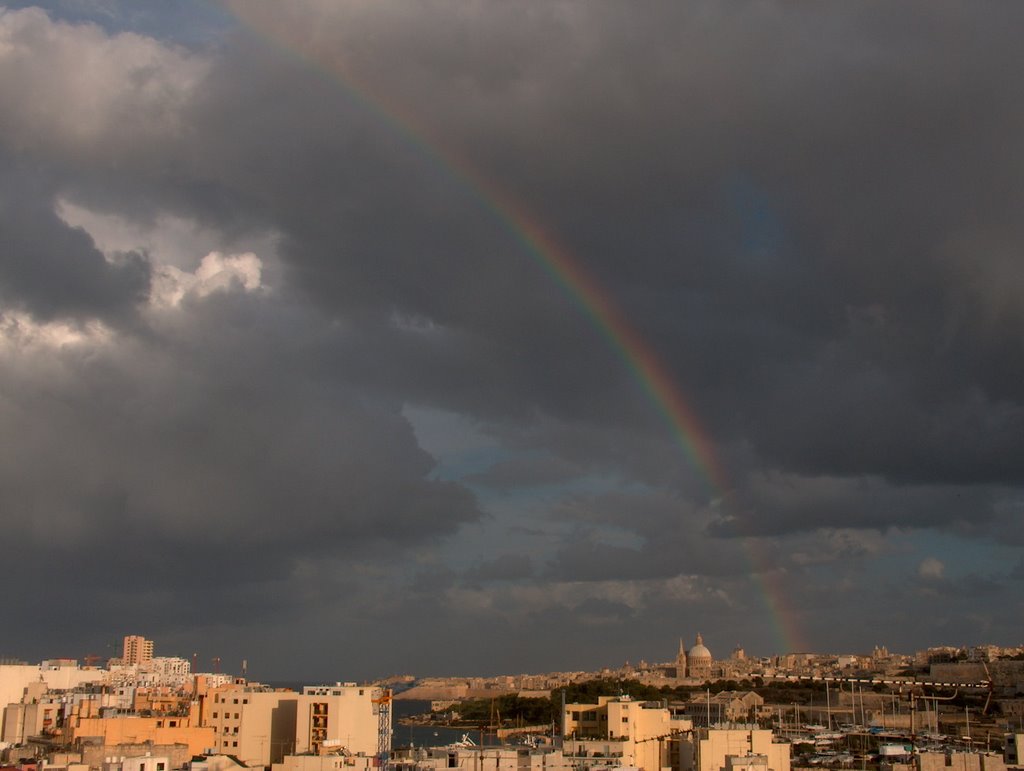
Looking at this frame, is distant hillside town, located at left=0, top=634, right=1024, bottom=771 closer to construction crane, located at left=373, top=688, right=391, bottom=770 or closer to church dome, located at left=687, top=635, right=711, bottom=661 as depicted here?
construction crane, located at left=373, top=688, right=391, bottom=770

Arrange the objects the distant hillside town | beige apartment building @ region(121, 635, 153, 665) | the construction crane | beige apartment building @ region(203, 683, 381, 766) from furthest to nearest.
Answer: beige apartment building @ region(121, 635, 153, 665), the construction crane, beige apartment building @ region(203, 683, 381, 766), the distant hillside town

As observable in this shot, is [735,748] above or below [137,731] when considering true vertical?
below

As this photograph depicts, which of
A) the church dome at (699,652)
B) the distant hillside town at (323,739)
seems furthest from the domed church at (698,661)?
the distant hillside town at (323,739)

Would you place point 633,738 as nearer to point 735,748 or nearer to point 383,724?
point 735,748

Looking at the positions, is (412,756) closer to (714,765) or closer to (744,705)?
(714,765)

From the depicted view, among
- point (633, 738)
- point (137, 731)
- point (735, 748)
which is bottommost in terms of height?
point (735, 748)

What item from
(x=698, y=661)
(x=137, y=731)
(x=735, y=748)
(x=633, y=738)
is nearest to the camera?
(x=735, y=748)

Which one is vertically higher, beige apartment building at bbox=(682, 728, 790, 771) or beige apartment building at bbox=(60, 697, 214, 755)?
beige apartment building at bbox=(60, 697, 214, 755)

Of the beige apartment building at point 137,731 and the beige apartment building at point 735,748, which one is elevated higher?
the beige apartment building at point 137,731

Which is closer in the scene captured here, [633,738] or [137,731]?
[137,731]

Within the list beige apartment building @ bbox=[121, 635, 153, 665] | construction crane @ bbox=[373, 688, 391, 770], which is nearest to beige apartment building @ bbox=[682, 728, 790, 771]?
construction crane @ bbox=[373, 688, 391, 770]

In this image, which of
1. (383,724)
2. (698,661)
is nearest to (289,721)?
(383,724)

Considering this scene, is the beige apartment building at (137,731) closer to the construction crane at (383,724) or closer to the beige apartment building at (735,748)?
the construction crane at (383,724)

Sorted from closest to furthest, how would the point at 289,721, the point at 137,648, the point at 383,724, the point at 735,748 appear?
1. the point at 735,748
2. the point at 289,721
3. the point at 383,724
4. the point at 137,648
